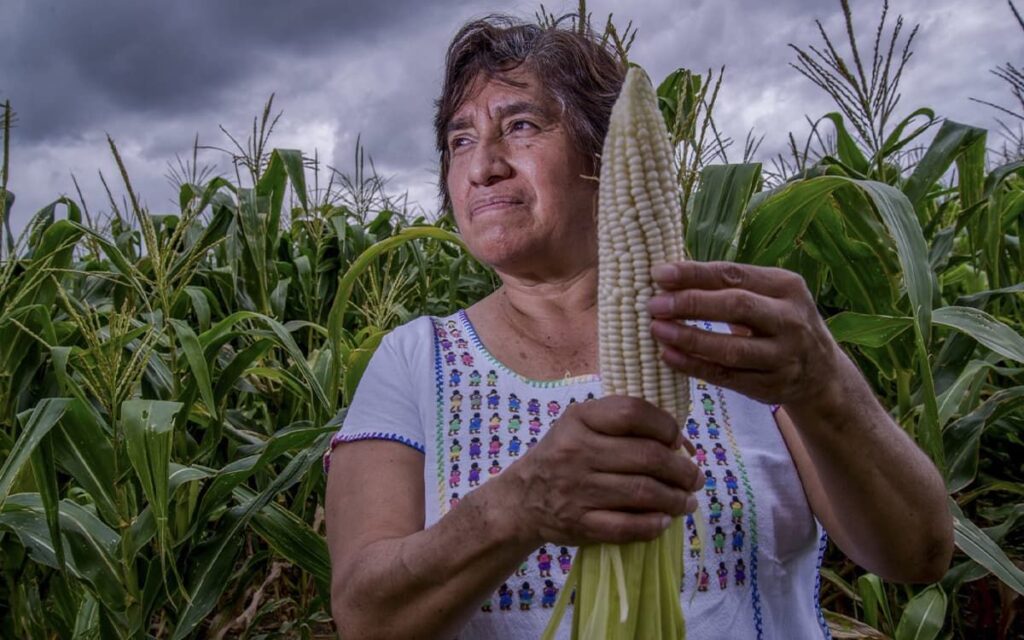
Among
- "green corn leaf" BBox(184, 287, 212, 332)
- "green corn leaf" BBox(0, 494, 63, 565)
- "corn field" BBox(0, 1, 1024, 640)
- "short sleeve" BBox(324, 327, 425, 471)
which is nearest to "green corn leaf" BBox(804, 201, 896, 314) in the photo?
"corn field" BBox(0, 1, 1024, 640)

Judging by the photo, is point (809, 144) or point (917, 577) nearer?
point (917, 577)

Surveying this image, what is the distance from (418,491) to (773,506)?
25.0 inches

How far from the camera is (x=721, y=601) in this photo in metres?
1.54

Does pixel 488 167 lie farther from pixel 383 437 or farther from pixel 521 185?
pixel 383 437

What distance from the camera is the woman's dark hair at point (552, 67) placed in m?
1.68

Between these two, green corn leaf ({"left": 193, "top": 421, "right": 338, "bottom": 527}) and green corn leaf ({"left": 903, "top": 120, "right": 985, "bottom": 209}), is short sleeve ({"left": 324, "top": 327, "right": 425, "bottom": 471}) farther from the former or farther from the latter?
green corn leaf ({"left": 903, "top": 120, "right": 985, "bottom": 209})

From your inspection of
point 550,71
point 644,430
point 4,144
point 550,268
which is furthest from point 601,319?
point 4,144

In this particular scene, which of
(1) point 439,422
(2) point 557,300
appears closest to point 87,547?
(1) point 439,422

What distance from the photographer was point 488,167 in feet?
5.30

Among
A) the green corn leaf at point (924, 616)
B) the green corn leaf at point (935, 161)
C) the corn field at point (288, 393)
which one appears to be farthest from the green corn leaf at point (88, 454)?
the green corn leaf at point (935, 161)

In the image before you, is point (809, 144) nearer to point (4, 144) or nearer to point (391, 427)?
point (391, 427)

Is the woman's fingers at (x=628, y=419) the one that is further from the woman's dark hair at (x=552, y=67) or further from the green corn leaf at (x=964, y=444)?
the green corn leaf at (x=964, y=444)

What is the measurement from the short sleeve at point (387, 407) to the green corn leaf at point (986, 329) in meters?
1.17

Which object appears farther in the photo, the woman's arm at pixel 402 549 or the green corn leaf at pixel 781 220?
the green corn leaf at pixel 781 220
